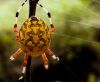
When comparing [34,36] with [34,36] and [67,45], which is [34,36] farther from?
[67,45]

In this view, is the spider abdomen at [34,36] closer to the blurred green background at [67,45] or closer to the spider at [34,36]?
the spider at [34,36]

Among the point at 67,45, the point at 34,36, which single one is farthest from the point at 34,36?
the point at 67,45

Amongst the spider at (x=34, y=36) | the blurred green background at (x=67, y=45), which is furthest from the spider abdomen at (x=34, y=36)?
the blurred green background at (x=67, y=45)

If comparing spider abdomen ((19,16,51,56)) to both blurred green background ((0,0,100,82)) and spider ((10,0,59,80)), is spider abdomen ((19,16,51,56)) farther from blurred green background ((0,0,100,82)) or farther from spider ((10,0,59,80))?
blurred green background ((0,0,100,82))

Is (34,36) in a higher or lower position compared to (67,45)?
higher

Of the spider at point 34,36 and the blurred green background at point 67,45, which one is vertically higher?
the spider at point 34,36

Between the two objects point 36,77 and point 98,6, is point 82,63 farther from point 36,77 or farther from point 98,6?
point 98,6
